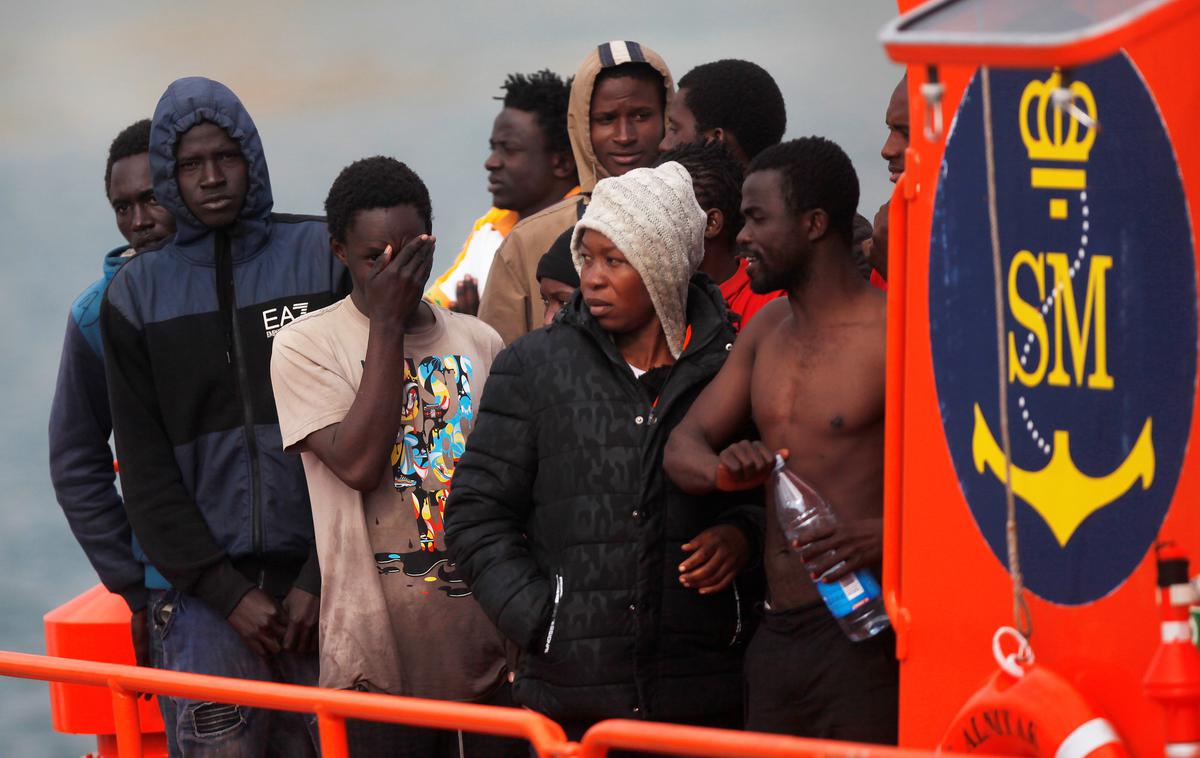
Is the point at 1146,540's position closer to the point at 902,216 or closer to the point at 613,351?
the point at 902,216

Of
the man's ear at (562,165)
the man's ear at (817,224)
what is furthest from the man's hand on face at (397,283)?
the man's ear at (562,165)

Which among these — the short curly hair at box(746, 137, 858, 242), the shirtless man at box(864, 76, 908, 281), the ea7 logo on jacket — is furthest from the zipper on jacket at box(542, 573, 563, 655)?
the ea7 logo on jacket

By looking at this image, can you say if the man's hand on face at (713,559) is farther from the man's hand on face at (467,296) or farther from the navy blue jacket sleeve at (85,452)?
the man's hand on face at (467,296)

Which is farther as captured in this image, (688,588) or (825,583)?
(688,588)

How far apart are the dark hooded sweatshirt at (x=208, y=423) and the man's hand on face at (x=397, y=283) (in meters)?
0.42

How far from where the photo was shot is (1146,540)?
7.84 feet

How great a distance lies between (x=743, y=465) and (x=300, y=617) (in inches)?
60.3

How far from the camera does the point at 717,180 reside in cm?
473

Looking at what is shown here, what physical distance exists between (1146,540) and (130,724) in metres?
2.47

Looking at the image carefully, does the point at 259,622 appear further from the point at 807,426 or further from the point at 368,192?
the point at 807,426

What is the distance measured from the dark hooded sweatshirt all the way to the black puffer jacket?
31.4 inches

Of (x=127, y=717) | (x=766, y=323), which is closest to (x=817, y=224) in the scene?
(x=766, y=323)

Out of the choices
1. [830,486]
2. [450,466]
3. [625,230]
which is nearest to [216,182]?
[450,466]

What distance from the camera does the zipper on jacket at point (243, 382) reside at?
176 inches
